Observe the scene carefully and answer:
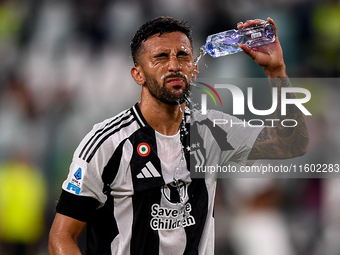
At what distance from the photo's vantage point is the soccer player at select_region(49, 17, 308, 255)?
1.94 m

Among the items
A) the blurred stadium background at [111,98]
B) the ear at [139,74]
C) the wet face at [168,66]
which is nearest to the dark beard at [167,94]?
the wet face at [168,66]

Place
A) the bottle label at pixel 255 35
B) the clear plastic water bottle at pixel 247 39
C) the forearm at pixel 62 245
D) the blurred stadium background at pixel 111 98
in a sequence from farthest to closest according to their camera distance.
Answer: the blurred stadium background at pixel 111 98
the bottle label at pixel 255 35
the clear plastic water bottle at pixel 247 39
the forearm at pixel 62 245

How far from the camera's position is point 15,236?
11.6 feet

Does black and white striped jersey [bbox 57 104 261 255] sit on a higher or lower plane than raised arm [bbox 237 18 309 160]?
lower

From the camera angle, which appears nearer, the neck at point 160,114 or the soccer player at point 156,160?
the soccer player at point 156,160

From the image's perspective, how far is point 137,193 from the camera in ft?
6.61

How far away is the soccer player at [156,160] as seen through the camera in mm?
1944

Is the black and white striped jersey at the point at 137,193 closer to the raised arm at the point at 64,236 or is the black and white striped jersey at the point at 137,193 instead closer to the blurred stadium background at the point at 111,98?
the raised arm at the point at 64,236

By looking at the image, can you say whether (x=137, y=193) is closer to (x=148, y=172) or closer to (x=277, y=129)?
(x=148, y=172)

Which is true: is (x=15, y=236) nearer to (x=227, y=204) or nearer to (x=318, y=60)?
(x=227, y=204)

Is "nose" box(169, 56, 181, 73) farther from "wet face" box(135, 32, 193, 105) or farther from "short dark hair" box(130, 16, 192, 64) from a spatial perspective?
"short dark hair" box(130, 16, 192, 64)

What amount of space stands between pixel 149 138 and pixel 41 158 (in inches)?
75.1

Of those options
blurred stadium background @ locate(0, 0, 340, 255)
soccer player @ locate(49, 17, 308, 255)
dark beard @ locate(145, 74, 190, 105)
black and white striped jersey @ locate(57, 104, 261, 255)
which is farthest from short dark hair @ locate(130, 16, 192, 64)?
blurred stadium background @ locate(0, 0, 340, 255)

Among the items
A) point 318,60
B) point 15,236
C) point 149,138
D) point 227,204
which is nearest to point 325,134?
point 318,60
